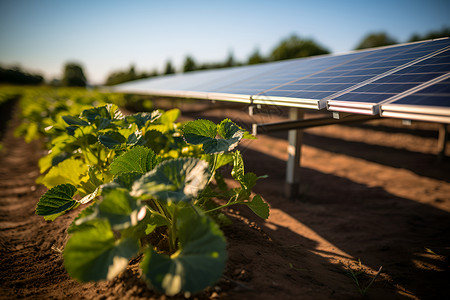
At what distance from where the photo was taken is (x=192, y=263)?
4.30 feet

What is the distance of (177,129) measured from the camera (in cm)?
329

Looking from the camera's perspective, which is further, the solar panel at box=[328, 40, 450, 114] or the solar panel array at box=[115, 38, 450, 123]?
the solar panel at box=[328, 40, 450, 114]

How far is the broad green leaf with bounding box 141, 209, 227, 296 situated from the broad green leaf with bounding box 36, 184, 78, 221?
94cm

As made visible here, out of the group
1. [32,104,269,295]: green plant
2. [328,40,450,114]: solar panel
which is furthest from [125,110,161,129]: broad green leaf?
[328,40,450,114]: solar panel

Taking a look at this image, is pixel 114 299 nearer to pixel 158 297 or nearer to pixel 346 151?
pixel 158 297

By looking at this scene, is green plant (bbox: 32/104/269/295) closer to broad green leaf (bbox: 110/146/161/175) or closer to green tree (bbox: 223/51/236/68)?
broad green leaf (bbox: 110/146/161/175)

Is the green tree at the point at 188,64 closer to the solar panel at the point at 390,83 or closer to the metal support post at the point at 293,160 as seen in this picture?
the metal support post at the point at 293,160

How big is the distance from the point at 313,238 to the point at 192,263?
2601 millimetres

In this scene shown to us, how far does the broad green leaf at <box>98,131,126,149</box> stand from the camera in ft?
7.15

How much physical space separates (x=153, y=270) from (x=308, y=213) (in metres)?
3.44

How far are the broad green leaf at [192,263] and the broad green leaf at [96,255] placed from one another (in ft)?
0.43

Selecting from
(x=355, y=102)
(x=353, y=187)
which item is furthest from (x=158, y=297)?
(x=353, y=187)

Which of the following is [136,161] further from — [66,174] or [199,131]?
[66,174]

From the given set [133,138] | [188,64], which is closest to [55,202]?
[133,138]
